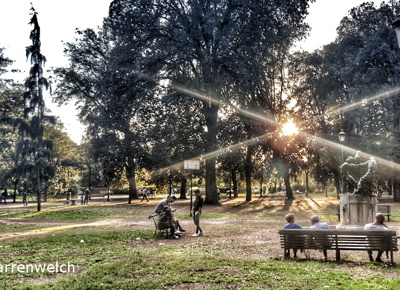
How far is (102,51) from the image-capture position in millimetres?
41250

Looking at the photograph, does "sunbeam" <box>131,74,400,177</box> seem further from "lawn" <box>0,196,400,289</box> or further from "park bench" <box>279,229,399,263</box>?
"park bench" <box>279,229,399,263</box>

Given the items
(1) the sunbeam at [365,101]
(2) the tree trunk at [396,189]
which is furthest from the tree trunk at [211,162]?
(2) the tree trunk at [396,189]

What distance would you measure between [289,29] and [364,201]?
1850cm

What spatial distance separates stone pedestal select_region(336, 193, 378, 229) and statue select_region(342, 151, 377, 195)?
0.25 metres

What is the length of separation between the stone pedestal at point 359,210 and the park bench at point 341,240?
19.3 ft

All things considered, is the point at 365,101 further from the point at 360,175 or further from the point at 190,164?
the point at 190,164

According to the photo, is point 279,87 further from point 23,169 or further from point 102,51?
point 23,169

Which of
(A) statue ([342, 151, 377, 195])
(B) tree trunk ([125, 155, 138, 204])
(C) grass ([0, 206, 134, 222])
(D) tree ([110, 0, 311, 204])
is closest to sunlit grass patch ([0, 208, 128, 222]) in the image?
(C) grass ([0, 206, 134, 222])

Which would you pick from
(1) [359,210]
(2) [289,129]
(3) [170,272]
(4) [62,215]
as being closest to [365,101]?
(2) [289,129]

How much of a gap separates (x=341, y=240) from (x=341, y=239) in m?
0.03

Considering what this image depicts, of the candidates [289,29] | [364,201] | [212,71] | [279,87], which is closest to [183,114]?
[212,71]

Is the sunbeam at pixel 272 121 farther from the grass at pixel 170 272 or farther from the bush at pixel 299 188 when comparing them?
the bush at pixel 299 188

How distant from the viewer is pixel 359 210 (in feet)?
46.7

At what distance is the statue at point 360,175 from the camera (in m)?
13.9
